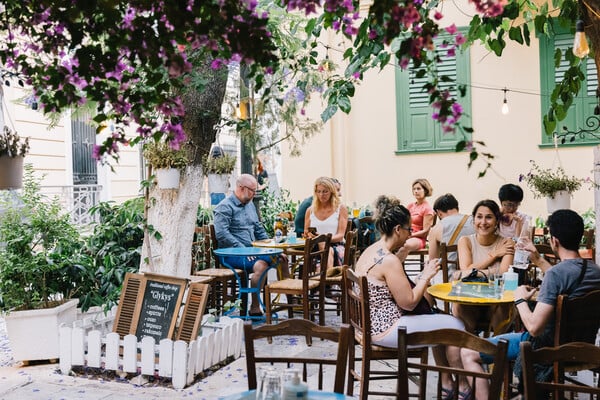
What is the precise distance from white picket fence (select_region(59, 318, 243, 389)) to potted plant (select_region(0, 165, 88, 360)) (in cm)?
34

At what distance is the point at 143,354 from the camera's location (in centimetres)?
562

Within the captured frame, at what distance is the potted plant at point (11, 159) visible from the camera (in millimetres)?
4547

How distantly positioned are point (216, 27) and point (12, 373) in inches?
189

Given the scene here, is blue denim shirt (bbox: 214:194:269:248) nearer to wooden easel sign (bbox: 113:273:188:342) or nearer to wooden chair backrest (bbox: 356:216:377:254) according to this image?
wooden easel sign (bbox: 113:273:188:342)

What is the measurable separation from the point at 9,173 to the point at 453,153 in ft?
30.1

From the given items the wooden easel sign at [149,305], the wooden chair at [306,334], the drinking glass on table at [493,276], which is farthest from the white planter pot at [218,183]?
the wooden chair at [306,334]

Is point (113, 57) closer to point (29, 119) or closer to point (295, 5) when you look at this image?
point (295, 5)

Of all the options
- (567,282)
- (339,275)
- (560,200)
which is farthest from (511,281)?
(560,200)

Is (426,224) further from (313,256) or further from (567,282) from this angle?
(567,282)

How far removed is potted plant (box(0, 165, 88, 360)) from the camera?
609 cm

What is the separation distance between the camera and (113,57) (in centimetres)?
234

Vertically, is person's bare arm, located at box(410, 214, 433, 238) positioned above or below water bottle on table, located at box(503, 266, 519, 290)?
above

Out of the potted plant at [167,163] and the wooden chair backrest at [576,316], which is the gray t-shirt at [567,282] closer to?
the wooden chair backrest at [576,316]

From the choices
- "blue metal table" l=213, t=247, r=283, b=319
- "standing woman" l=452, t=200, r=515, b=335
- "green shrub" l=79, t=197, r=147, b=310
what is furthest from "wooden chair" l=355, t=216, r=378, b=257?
"standing woman" l=452, t=200, r=515, b=335
